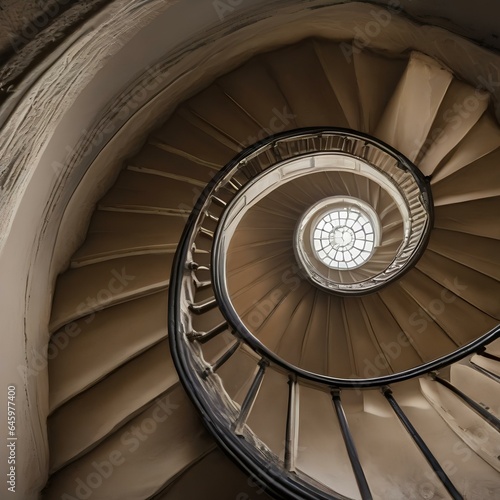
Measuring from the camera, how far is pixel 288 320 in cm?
760

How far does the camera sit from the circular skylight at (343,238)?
1017 cm

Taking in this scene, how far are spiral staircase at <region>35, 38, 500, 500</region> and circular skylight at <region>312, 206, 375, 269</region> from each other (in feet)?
9.16

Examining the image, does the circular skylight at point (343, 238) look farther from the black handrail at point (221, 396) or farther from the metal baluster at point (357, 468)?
the metal baluster at point (357, 468)

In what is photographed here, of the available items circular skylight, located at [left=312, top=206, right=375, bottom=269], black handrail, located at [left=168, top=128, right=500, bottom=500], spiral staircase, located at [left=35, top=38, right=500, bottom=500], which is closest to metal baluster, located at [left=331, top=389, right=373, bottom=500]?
spiral staircase, located at [left=35, top=38, right=500, bottom=500]

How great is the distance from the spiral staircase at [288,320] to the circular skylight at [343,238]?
2.79 metres

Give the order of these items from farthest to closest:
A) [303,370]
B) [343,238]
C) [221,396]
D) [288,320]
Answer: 1. [343,238]
2. [288,320]
3. [303,370]
4. [221,396]

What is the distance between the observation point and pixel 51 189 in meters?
3.54

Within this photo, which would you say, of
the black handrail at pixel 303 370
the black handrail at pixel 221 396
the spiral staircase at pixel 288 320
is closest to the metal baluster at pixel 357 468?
the spiral staircase at pixel 288 320

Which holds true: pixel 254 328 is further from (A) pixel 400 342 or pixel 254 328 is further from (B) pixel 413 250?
(B) pixel 413 250

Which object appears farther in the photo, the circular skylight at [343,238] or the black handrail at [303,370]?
the circular skylight at [343,238]

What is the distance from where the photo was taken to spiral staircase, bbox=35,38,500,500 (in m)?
3.37

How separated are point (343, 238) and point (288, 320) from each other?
3579 mm

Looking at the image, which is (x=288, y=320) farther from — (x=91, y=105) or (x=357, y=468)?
(x=91, y=105)

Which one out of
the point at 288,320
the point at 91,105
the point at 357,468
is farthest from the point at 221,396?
the point at 288,320
